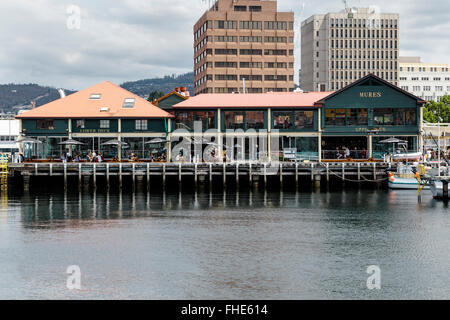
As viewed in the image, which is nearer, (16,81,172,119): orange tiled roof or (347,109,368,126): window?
(347,109,368,126): window

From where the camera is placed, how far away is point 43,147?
76562mm

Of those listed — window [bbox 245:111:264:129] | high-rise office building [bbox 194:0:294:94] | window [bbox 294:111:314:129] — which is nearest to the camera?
window [bbox 294:111:314:129]

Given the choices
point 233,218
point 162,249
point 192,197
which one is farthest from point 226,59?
point 162,249

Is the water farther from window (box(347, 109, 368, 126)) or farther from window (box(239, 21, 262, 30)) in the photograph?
window (box(239, 21, 262, 30))

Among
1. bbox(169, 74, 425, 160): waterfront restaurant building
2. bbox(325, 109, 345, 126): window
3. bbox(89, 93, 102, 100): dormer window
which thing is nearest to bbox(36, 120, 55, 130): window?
→ bbox(89, 93, 102, 100): dormer window

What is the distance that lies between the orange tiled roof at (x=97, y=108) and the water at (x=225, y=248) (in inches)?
874

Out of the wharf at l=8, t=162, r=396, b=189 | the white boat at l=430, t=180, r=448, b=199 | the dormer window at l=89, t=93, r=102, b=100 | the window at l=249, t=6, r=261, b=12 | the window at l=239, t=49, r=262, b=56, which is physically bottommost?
the white boat at l=430, t=180, r=448, b=199

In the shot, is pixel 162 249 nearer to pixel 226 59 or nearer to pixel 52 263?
pixel 52 263

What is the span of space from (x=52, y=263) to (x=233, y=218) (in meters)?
A: 17.7

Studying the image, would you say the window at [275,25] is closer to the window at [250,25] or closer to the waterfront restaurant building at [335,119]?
the window at [250,25]

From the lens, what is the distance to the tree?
125 meters

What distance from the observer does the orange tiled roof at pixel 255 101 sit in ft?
257

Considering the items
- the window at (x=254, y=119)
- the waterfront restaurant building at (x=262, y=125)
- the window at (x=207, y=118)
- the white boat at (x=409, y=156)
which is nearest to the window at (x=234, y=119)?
the waterfront restaurant building at (x=262, y=125)

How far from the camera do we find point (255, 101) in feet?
263
